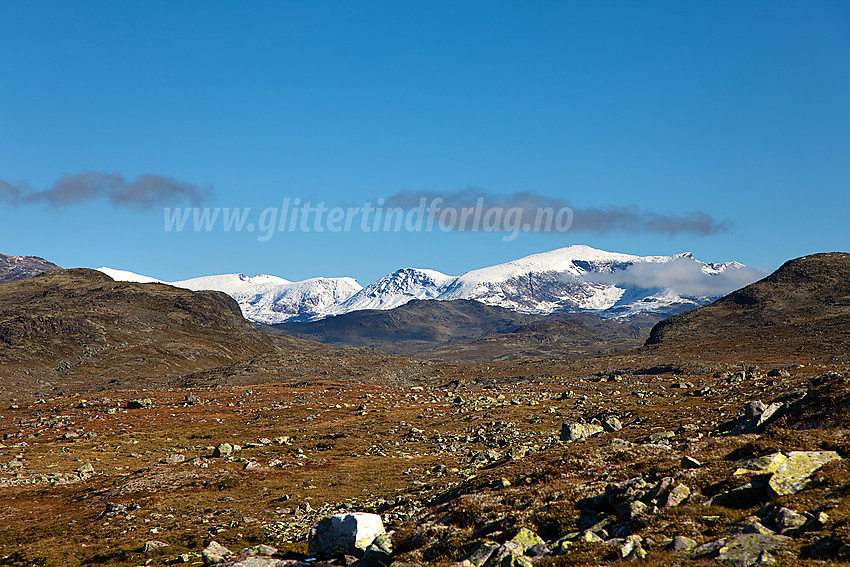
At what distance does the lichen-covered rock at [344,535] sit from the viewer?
29656mm

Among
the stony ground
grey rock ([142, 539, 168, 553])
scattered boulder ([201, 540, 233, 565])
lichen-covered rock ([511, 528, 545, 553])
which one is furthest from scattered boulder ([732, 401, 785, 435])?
grey rock ([142, 539, 168, 553])

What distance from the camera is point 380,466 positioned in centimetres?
6662

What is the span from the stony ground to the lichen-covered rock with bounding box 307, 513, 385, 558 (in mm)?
1482

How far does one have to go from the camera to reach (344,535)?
30000 mm

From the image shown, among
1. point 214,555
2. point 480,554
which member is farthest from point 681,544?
point 214,555

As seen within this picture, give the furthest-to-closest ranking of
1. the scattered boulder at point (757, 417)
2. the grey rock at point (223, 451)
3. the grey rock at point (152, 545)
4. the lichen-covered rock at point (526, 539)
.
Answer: the grey rock at point (223, 451)
the scattered boulder at point (757, 417)
the grey rock at point (152, 545)
the lichen-covered rock at point (526, 539)

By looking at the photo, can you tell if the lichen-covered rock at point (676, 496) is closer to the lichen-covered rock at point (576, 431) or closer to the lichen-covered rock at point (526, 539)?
the lichen-covered rock at point (526, 539)

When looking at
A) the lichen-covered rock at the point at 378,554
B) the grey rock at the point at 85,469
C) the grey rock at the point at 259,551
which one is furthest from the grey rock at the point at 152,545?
the grey rock at the point at 85,469

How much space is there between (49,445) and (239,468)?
3806cm

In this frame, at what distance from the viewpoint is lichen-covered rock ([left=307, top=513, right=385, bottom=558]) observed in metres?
29.7

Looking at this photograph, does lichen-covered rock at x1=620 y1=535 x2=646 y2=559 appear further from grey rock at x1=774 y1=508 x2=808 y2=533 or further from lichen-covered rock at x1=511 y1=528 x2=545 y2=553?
grey rock at x1=774 y1=508 x2=808 y2=533

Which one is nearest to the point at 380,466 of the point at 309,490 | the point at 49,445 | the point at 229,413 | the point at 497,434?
the point at 309,490

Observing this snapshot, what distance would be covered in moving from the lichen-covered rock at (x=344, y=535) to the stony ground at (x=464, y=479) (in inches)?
58.3

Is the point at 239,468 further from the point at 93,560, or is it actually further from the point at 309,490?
the point at 93,560
